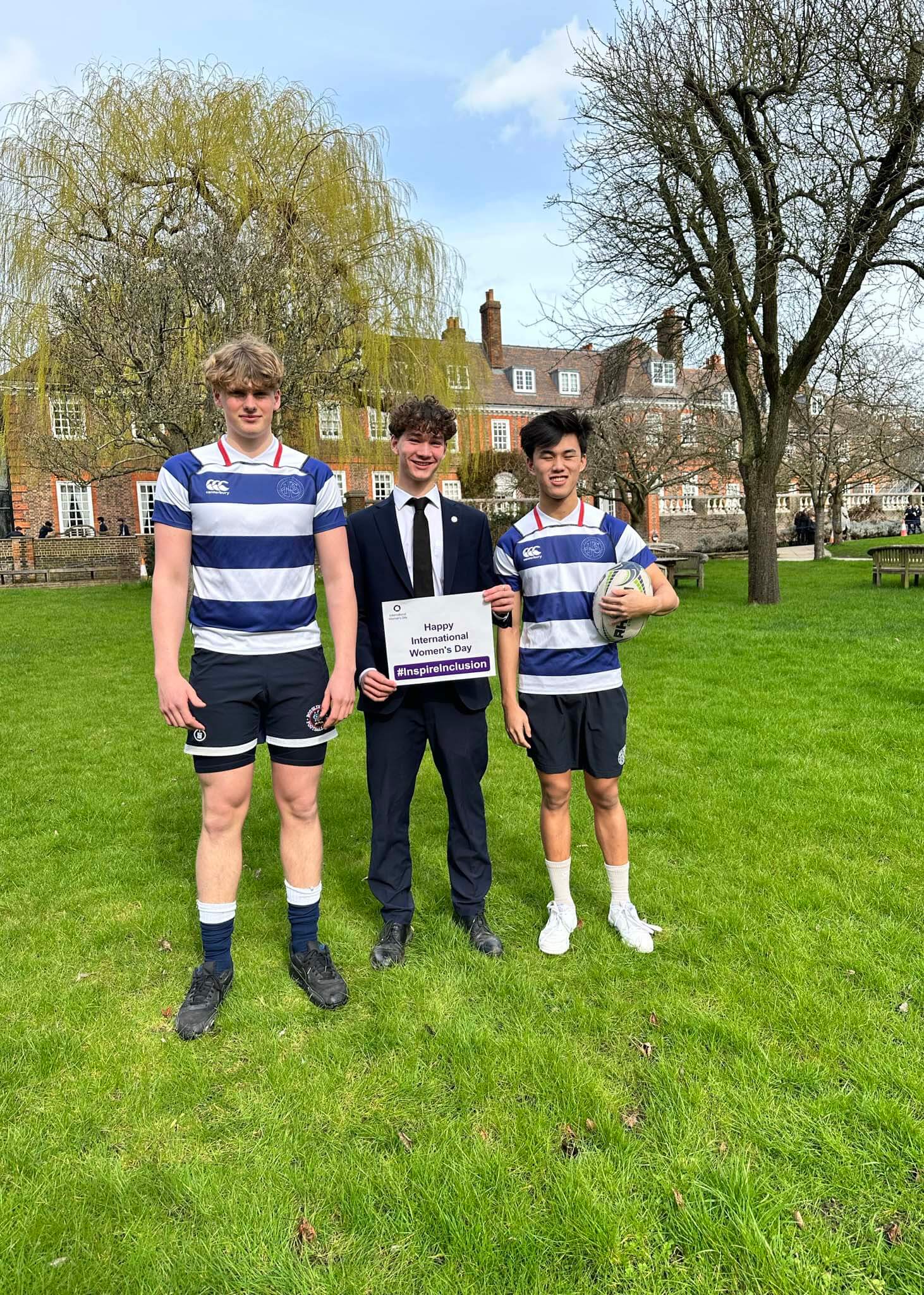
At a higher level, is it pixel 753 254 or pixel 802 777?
pixel 753 254

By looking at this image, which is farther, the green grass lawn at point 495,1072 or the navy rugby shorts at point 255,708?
the navy rugby shorts at point 255,708

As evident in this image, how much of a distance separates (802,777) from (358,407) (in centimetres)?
1400

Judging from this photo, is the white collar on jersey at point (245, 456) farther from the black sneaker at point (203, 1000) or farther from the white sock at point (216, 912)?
the black sneaker at point (203, 1000)

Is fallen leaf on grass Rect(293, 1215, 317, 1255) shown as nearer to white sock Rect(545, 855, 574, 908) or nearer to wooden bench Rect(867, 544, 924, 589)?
white sock Rect(545, 855, 574, 908)

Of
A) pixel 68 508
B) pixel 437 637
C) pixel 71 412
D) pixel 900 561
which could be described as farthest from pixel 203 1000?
pixel 68 508

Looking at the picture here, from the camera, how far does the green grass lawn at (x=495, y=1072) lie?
6.43 ft

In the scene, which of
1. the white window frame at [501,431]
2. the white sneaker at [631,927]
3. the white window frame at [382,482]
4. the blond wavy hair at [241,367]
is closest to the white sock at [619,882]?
the white sneaker at [631,927]

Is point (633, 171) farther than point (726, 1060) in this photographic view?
Yes

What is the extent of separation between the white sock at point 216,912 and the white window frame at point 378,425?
15.7 m

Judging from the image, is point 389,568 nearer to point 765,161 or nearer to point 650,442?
point 765,161

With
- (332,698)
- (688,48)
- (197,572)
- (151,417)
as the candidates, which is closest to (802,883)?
(332,698)

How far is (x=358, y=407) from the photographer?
17031mm

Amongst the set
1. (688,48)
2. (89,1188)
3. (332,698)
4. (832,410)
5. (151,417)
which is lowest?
(89,1188)

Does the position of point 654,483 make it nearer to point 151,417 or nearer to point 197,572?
point 151,417
